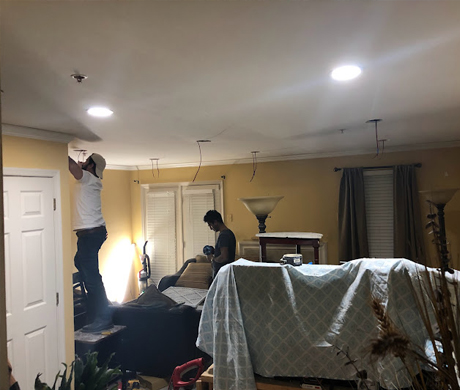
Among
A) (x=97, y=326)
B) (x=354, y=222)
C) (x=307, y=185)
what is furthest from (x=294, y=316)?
(x=307, y=185)

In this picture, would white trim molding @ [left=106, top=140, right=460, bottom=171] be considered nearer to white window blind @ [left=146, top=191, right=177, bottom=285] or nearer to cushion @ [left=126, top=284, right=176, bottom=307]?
white window blind @ [left=146, top=191, right=177, bottom=285]

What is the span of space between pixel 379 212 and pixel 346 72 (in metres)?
3.42

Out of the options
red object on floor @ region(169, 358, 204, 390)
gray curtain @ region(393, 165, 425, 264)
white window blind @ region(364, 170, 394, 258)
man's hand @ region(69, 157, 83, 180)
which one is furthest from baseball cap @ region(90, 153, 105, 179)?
gray curtain @ region(393, 165, 425, 264)

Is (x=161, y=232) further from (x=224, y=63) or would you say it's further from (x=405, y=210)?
(x=224, y=63)

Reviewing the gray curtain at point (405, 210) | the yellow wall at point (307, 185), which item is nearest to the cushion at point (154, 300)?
the yellow wall at point (307, 185)

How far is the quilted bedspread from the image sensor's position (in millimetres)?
1935

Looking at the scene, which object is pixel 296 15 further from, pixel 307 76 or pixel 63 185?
pixel 63 185

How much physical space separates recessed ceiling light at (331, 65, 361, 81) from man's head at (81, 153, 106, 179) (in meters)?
2.33

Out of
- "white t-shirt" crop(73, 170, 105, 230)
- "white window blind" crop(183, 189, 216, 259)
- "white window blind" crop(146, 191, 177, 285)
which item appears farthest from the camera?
"white window blind" crop(146, 191, 177, 285)

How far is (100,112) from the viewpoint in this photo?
7.23ft

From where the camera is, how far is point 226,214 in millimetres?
5652

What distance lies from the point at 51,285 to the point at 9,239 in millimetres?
520

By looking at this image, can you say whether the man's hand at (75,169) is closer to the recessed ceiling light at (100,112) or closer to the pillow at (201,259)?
the recessed ceiling light at (100,112)

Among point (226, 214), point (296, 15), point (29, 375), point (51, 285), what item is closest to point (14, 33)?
point (296, 15)
